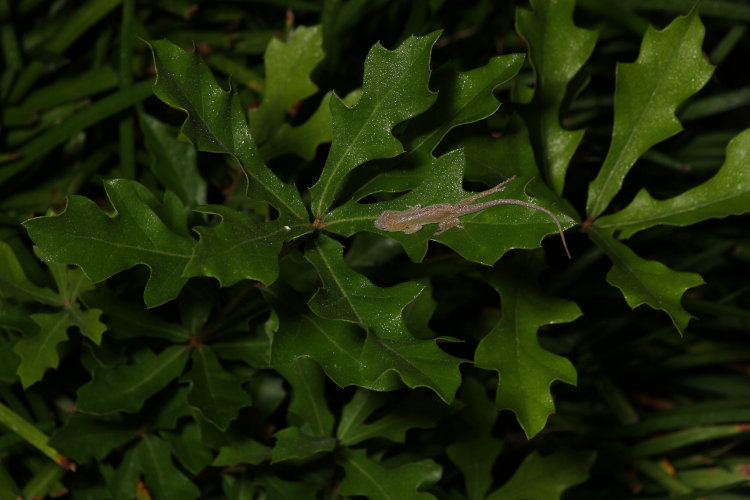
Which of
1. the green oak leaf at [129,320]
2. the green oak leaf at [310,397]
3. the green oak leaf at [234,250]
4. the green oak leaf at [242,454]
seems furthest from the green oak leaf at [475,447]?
the green oak leaf at [234,250]

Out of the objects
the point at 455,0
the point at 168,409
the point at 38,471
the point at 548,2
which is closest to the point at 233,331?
the point at 168,409

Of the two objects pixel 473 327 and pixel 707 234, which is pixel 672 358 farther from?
pixel 473 327

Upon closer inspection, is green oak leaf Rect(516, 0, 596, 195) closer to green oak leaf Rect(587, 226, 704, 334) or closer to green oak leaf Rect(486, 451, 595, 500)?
green oak leaf Rect(587, 226, 704, 334)

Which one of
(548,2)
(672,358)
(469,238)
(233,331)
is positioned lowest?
(672,358)

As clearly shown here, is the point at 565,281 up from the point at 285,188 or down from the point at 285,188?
down

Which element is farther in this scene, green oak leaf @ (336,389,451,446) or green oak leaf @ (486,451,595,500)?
green oak leaf @ (486,451,595,500)

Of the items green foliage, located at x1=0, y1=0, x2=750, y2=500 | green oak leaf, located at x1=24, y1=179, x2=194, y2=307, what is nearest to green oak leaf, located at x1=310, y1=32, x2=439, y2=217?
green foliage, located at x1=0, y1=0, x2=750, y2=500

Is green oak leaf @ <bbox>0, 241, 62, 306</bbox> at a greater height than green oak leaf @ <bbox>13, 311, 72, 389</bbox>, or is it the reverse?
green oak leaf @ <bbox>0, 241, 62, 306</bbox>
